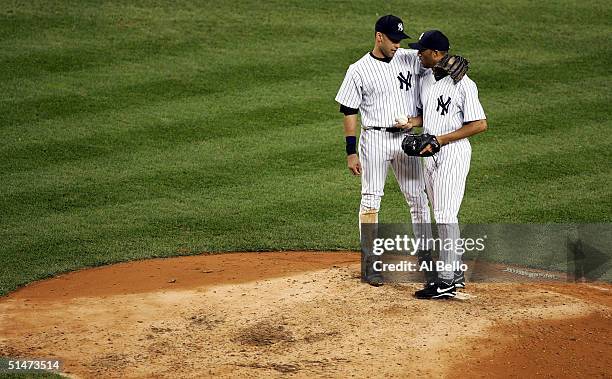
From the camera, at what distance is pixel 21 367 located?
636 centimetres

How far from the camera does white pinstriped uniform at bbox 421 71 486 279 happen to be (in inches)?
293

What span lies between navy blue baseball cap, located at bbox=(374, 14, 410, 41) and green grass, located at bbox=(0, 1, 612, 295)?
2.27 meters

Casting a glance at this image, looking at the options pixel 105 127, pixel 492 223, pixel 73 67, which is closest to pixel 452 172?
pixel 492 223

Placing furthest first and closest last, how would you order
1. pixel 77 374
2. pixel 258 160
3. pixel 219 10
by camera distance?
pixel 219 10 < pixel 258 160 < pixel 77 374

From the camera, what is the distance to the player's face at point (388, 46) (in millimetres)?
7711

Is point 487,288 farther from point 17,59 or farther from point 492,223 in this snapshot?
point 17,59

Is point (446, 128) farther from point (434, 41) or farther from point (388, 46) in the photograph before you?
point (388, 46)

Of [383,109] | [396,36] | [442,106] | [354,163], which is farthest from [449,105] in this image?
[354,163]

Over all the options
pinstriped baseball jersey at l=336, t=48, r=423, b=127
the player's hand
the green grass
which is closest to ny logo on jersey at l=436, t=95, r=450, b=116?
pinstriped baseball jersey at l=336, t=48, r=423, b=127

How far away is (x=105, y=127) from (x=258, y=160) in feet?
6.83

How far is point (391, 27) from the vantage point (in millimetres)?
7605

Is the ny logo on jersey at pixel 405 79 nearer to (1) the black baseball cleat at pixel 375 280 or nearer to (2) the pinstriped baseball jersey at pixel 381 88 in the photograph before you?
(2) the pinstriped baseball jersey at pixel 381 88

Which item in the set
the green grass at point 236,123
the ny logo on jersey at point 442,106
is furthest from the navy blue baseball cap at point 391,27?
the green grass at point 236,123

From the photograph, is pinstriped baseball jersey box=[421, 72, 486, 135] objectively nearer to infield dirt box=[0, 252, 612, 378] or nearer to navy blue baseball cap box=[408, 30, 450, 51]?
navy blue baseball cap box=[408, 30, 450, 51]
